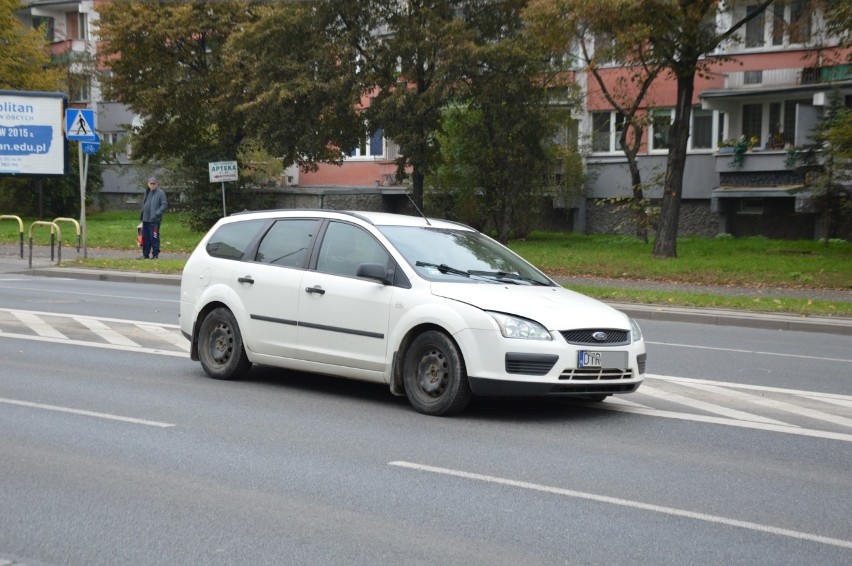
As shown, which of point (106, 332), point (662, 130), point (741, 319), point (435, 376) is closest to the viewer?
point (435, 376)

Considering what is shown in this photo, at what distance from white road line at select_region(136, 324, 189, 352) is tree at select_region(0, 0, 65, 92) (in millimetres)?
40633

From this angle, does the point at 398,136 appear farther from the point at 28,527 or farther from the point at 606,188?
the point at 28,527

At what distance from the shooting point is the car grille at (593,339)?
905 cm

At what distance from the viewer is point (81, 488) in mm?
6910

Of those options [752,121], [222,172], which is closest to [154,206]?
[222,172]

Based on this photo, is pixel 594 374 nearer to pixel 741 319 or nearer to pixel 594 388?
pixel 594 388

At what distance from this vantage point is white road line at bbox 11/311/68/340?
1469cm

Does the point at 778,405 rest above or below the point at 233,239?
below

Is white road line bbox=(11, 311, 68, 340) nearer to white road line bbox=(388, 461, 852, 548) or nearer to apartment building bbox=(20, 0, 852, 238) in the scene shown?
white road line bbox=(388, 461, 852, 548)

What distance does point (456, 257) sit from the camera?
10.2 m

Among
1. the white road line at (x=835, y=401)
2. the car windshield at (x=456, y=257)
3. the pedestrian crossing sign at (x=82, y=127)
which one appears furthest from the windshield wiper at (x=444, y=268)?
the pedestrian crossing sign at (x=82, y=127)

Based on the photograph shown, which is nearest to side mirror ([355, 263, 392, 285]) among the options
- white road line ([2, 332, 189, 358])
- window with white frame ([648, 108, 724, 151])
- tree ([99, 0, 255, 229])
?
white road line ([2, 332, 189, 358])

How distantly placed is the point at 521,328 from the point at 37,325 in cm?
880

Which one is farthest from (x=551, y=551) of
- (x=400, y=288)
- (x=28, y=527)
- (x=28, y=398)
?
(x=28, y=398)
